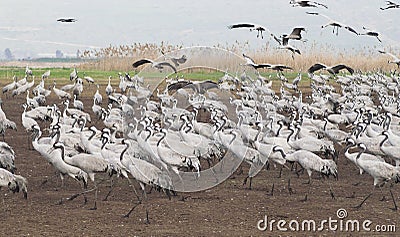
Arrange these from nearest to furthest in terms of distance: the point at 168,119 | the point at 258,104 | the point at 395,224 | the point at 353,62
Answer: the point at 395,224, the point at 168,119, the point at 258,104, the point at 353,62

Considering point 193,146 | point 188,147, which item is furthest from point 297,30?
point 188,147

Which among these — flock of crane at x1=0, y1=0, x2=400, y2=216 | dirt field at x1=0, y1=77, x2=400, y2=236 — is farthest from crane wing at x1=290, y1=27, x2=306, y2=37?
dirt field at x1=0, y1=77, x2=400, y2=236

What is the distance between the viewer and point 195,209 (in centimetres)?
934

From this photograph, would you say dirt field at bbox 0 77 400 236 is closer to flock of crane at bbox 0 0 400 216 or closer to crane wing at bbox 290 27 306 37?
flock of crane at bbox 0 0 400 216

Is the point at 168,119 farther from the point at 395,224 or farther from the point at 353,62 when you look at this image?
the point at 353,62

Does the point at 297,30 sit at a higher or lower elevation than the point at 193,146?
higher

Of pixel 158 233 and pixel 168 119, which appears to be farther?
pixel 168 119

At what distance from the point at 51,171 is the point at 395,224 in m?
5.70

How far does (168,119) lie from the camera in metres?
14.4

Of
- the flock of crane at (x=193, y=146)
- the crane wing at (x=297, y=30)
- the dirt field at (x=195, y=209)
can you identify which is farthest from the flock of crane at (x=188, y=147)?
the crane wing at (x=297, y=30)

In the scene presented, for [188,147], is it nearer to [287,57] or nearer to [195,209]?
[195,209]

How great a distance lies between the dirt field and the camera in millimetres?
8352

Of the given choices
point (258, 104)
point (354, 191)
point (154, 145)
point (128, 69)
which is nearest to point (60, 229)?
point (154, 145)

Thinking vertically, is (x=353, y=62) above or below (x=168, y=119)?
below
